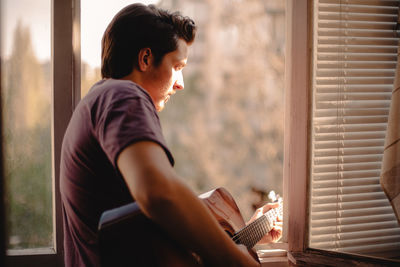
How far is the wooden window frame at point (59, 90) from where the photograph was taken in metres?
1.25

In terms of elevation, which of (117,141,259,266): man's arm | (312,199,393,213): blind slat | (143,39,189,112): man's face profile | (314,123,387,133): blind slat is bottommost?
(312,199,393,213): blind slat

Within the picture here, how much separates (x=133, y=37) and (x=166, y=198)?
21.9 inches

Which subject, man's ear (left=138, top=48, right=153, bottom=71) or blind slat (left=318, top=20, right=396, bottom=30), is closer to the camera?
man's ear (left=138, top=48, right=153, bottom=71)

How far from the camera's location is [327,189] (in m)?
1.32

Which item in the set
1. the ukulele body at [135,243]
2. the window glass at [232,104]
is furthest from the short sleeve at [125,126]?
the window glass at [232,104]

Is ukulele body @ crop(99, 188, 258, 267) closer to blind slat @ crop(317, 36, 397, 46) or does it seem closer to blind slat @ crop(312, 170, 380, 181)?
blind slat @ crop(312, 170, 380, 181)

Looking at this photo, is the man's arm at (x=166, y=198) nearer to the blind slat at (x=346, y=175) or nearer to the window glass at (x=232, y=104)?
the blind slat at (x=346, y=175)

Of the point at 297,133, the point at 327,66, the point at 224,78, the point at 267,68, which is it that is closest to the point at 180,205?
the point at 297,133

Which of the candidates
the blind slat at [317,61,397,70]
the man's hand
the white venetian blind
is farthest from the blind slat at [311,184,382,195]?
the blind slat at [317,61,397,70]

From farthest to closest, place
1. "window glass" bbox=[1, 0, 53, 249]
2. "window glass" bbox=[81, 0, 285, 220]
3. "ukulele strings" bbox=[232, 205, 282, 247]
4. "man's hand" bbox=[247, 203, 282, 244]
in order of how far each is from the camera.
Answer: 1. "window glass" bbox=[81, 0, 285, 220]
2. "man's hand" bbox=[247, 203, 282, 244]
3. "window glass" bbox=[1, 0, 53, 249]
4. "ukulele strings" bbox=[232, 205, 282, 247]

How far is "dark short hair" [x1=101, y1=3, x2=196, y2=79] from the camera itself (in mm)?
940

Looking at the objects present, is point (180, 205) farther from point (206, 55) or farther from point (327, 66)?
point (206, 55)

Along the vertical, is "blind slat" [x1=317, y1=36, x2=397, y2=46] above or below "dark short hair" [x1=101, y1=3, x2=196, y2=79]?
above

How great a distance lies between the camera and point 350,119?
131 cm
